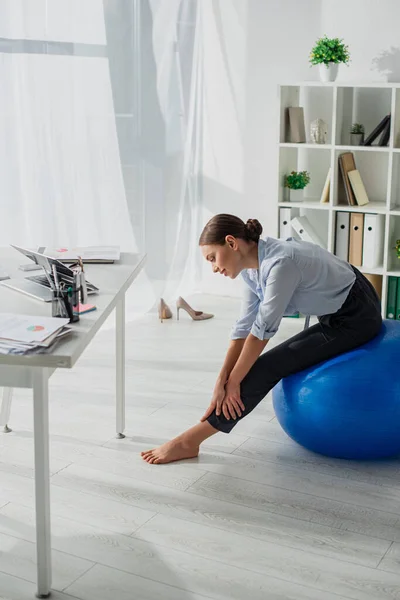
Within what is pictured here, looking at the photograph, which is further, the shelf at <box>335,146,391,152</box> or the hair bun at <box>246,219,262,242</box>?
the shelf at <box>335,146,391,152</box>

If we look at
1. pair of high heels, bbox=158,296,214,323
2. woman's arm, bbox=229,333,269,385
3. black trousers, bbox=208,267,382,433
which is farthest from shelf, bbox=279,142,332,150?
woman's arm, bbox=229,333,269,385

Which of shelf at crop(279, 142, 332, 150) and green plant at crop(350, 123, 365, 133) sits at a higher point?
green plant at crop(350, 123, 365, 133)

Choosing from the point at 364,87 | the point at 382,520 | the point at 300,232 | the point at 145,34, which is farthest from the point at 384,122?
the point at 382,520

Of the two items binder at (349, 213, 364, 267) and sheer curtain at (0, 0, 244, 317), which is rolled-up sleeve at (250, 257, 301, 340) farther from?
binder at (349, 213, 364, 267)

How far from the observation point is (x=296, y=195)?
4.98m

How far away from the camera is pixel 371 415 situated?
2.84m

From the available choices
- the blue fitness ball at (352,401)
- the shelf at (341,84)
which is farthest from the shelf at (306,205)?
the blue fitness ball at (352,401)

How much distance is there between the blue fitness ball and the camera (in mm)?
2830

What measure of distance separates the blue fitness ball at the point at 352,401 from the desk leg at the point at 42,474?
109 cm

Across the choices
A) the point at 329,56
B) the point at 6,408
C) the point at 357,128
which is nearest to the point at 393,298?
the point at 357,128

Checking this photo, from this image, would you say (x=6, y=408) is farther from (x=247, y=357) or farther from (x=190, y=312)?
(x=190, y=312)

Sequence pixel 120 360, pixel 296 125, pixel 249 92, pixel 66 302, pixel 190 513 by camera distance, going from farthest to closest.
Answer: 1. pixel 249 92
2. pixel 296 125
3. pixel 120 360
4. pixel 190 513
5. pixel 66 302

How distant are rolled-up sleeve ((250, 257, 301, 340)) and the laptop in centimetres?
56

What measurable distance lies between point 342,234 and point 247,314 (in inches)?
77.6
